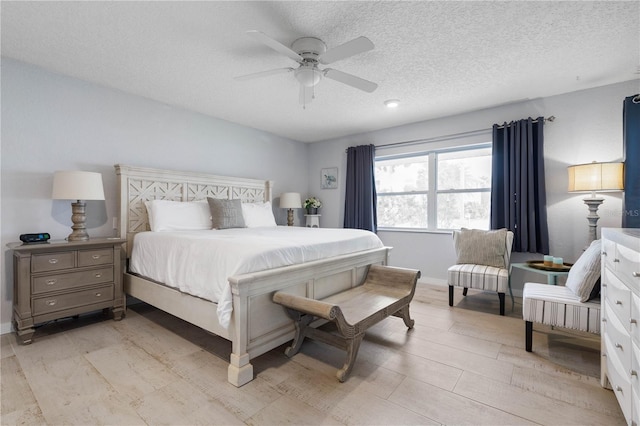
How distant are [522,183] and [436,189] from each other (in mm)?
1131

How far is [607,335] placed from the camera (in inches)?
67.7

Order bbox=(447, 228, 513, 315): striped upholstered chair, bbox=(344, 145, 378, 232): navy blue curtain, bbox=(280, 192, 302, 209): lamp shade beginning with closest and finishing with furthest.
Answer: bbox=(447, 228, 513, 315): striped upholstered chair, bbox=(344, 145, 378, 232): navy blue curtain, bbox=(280, 192, 302, 209): lamp shade

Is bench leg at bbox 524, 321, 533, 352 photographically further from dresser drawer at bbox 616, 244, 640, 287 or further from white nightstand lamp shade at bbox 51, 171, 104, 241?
white nightstand lamp shade at bbox 51, 171, 104, 241

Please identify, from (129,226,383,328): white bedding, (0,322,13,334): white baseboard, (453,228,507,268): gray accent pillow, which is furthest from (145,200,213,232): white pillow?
(453,228,507,268): gray accent pillow

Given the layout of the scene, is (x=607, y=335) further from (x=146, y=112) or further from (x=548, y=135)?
(x=146, y=112)

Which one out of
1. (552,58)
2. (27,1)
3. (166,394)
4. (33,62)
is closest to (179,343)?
(166,394)

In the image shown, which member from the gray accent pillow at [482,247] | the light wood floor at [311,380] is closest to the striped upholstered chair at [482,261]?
the gray accent pillow at [482,247]

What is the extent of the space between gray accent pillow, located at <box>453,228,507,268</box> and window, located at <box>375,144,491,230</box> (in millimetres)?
633

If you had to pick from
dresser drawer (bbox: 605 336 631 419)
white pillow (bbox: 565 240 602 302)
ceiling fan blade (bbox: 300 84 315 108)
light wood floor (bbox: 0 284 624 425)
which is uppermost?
ceiling fan blade (bbox: 300 84 315 108)

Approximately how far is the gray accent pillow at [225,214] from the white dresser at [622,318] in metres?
3.34

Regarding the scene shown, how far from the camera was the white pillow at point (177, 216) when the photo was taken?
320 cm

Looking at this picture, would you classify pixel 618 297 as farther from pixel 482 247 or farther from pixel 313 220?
pixel 313 220

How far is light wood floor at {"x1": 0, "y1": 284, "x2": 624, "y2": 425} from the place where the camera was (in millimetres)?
1572

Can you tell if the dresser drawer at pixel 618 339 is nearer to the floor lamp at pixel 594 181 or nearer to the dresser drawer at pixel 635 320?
the dresser drawer at pixel 635 320
